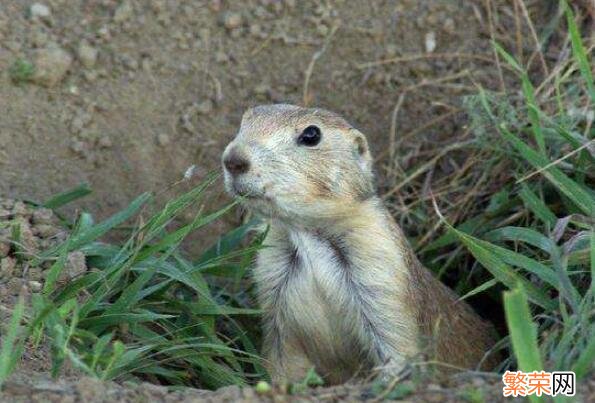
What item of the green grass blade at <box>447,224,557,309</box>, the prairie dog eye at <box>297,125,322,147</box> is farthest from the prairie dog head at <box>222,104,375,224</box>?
the green grass blade at <box>447,224,557,309</box>

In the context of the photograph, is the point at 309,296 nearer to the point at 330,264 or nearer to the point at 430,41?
the point at 330,264

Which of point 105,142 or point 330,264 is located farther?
point 105,142

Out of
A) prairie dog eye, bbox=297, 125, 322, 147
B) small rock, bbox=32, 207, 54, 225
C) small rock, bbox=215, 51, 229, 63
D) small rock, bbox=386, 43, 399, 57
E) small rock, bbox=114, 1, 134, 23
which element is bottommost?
small rock, bbox=32, 207, 54, 225

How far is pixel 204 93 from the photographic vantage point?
24.8 ft

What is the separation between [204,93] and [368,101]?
116 cm

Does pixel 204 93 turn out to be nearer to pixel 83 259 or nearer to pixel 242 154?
pixel 83 259

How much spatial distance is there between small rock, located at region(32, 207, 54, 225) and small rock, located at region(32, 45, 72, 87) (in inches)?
53.3

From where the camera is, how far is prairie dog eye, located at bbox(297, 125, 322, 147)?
5242 millimetres

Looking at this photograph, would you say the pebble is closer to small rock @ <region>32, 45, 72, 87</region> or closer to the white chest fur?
the white chest fur

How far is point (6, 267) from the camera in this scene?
5.36m

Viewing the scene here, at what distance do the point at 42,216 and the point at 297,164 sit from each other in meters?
1.67

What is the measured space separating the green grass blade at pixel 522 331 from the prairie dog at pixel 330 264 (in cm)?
122

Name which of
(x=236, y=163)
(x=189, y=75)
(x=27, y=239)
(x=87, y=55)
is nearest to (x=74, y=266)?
(x=27, y=239)

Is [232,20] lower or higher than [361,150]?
higher
